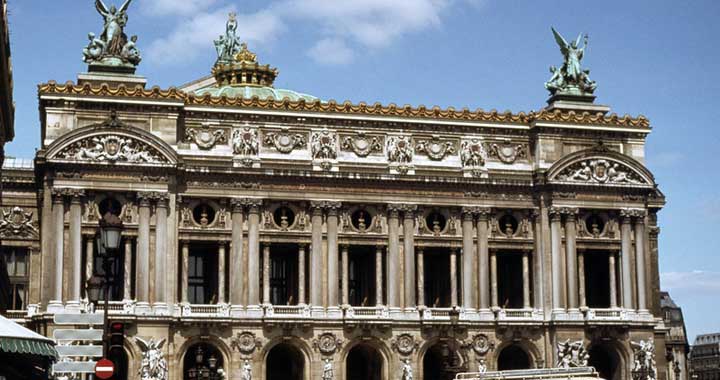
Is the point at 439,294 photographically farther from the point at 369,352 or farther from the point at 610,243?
the point at 610,243

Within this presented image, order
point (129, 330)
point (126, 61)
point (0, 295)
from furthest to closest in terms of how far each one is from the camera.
A: point (126, 61) < point (129, 330) < point (0, 295)

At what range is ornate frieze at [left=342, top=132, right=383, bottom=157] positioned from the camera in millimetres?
71688

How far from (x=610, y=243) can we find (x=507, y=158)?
24.9 ft

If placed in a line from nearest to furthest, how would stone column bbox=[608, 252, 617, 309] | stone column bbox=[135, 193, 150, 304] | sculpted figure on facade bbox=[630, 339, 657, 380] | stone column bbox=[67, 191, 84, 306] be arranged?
→ stone column bbox=[67, 191, 84, 306]
stone column bbox=[135, 193, 150, 304]
sculpted figure on facade bbox=[630, 339, 657, 380]
stone column bbox=[608, 252, 617, 309]

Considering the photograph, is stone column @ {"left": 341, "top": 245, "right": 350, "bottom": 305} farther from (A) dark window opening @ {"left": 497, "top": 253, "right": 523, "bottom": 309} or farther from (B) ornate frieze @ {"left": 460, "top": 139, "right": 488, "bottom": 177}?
(A) dark window opening @ {"left": 497, "top": 253, "right": 523, "bottom": 309}

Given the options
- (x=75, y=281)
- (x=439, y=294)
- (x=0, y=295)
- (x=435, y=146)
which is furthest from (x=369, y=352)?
(x=0, y=295)

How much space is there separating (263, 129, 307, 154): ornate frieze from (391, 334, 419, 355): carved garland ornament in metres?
11.6

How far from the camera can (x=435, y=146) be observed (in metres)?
73.0

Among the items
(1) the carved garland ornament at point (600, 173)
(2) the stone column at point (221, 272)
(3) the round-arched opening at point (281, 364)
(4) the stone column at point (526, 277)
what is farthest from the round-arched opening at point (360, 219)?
(1) the carved garland ornament at point (600, 173)

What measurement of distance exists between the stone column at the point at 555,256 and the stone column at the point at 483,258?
362 cm

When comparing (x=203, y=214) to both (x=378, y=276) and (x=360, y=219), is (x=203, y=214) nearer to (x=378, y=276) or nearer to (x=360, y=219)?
(x=360, y=219)

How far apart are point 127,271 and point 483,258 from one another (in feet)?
64.1

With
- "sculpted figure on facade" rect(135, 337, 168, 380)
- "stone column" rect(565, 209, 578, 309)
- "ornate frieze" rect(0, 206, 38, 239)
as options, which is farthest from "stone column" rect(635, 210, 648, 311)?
"ornate frieze" rect(0, 206, 38, 239)

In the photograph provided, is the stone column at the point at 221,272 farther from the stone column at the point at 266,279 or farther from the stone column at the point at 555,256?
the stone column at the point at 555,256
